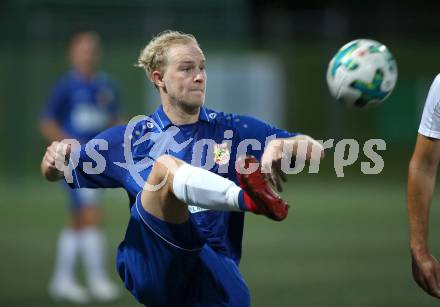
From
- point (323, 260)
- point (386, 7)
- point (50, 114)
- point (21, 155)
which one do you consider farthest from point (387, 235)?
point (386, 7)

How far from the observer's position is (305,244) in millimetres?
10266

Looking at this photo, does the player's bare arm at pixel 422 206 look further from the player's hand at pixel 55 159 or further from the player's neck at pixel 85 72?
the player's neck at pixel 85 72

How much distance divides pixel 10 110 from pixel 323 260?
8329mm

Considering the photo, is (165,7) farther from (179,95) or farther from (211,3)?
(179,95)

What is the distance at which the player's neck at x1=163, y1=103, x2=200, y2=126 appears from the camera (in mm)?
4617

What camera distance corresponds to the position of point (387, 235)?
10.6 metres

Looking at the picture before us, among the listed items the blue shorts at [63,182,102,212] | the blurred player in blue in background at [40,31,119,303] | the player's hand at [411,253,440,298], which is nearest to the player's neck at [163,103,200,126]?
the player's hand at [411,253,440,298]

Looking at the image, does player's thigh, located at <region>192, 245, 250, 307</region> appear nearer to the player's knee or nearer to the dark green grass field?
the player's knee

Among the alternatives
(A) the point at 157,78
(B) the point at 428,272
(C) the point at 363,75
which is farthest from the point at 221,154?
(B) the point at 428,272

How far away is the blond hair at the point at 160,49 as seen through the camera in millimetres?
4621

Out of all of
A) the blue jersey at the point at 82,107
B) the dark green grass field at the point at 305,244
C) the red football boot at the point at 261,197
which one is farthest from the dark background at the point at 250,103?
the red football boot at the point at 261,197

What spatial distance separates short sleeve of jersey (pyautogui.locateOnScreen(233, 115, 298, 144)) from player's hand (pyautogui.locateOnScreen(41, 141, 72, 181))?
890 millimetres

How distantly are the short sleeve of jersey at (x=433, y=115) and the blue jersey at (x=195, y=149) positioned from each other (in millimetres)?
755

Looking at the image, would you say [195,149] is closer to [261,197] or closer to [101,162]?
[101,162]
